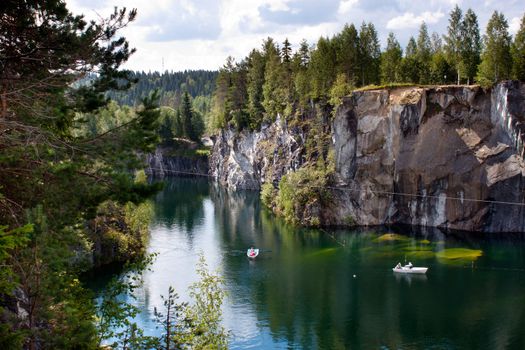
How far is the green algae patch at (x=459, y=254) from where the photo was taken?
2036 inches

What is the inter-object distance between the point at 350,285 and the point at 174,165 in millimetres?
92896

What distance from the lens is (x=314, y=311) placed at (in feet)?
125

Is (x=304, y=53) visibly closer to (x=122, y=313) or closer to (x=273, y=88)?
(x=273, y=88)

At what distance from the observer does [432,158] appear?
64.5 m

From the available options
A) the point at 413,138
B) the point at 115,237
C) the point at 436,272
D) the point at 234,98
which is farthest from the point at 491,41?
the point at 234,98

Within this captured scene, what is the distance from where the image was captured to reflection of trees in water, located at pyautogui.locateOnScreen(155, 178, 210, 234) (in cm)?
7135

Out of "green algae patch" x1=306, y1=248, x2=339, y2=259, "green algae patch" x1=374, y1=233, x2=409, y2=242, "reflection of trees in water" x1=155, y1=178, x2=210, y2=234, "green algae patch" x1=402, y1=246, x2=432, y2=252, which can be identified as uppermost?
"reflection of trees in water" x1=155, y1=178, x2=210, y2=234

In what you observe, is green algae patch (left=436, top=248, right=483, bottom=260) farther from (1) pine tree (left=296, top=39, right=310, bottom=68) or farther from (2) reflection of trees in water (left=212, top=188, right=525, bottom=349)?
(1) pine tree (left=296, top=39, right=310, bottom=68)

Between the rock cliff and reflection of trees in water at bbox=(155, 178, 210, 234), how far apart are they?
1868 cm

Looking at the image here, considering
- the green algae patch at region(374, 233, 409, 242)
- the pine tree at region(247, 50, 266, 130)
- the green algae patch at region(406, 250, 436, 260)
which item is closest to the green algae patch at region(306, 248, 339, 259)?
the green algae patch at region(374, 233, 409, 242)

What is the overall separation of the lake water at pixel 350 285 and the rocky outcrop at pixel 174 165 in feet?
195

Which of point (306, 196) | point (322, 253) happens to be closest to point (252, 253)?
point (322, 253)

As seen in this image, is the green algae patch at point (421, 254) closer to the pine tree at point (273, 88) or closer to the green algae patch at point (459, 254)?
the green algae patch at point (459, 254)

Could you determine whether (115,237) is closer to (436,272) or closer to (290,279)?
(290,279)
